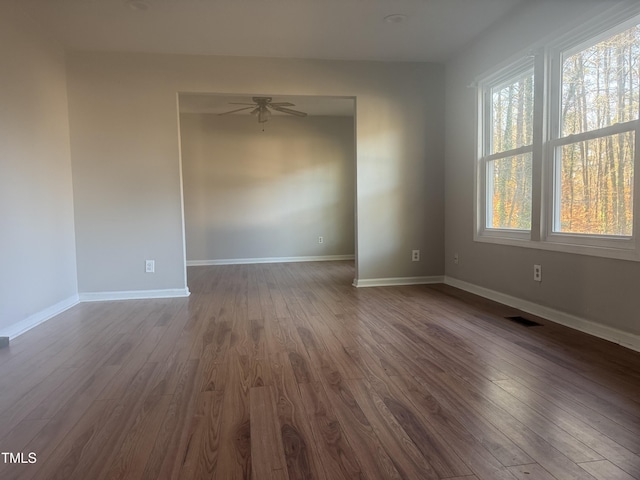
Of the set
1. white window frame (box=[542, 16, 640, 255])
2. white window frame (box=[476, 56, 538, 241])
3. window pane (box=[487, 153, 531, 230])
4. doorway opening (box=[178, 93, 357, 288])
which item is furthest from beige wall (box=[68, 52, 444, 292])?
doorway opening (box=[178, 93, 357, 288])

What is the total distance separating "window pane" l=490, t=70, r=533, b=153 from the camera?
313 centimetres

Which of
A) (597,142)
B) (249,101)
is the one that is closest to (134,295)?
(249,101)

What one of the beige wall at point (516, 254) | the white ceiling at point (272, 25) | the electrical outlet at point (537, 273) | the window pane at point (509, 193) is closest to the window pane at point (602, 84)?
the beige wall at point (516, 254)

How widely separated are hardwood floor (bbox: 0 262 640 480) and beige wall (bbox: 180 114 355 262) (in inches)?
141

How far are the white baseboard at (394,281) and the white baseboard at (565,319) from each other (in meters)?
0.54

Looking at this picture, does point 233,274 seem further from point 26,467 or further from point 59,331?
point 26,467

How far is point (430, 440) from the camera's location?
54.1 inches

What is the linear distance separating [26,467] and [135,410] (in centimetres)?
41

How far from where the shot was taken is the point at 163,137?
3.88 m

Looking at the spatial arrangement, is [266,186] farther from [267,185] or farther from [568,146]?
[568,146]

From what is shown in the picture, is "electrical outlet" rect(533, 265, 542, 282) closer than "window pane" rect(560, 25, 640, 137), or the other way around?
"window pane" rect(560, 25, 640, 137)

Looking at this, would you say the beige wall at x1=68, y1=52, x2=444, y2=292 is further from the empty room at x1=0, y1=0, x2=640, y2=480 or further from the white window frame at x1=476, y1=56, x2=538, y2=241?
the white window frame at x1=476, y1=56, x2=538, y2=241

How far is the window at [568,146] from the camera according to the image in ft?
7.63

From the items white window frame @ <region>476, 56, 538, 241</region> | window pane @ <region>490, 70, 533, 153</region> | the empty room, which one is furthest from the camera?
white window frame @ <region>476, 56, 538, 241</region>
